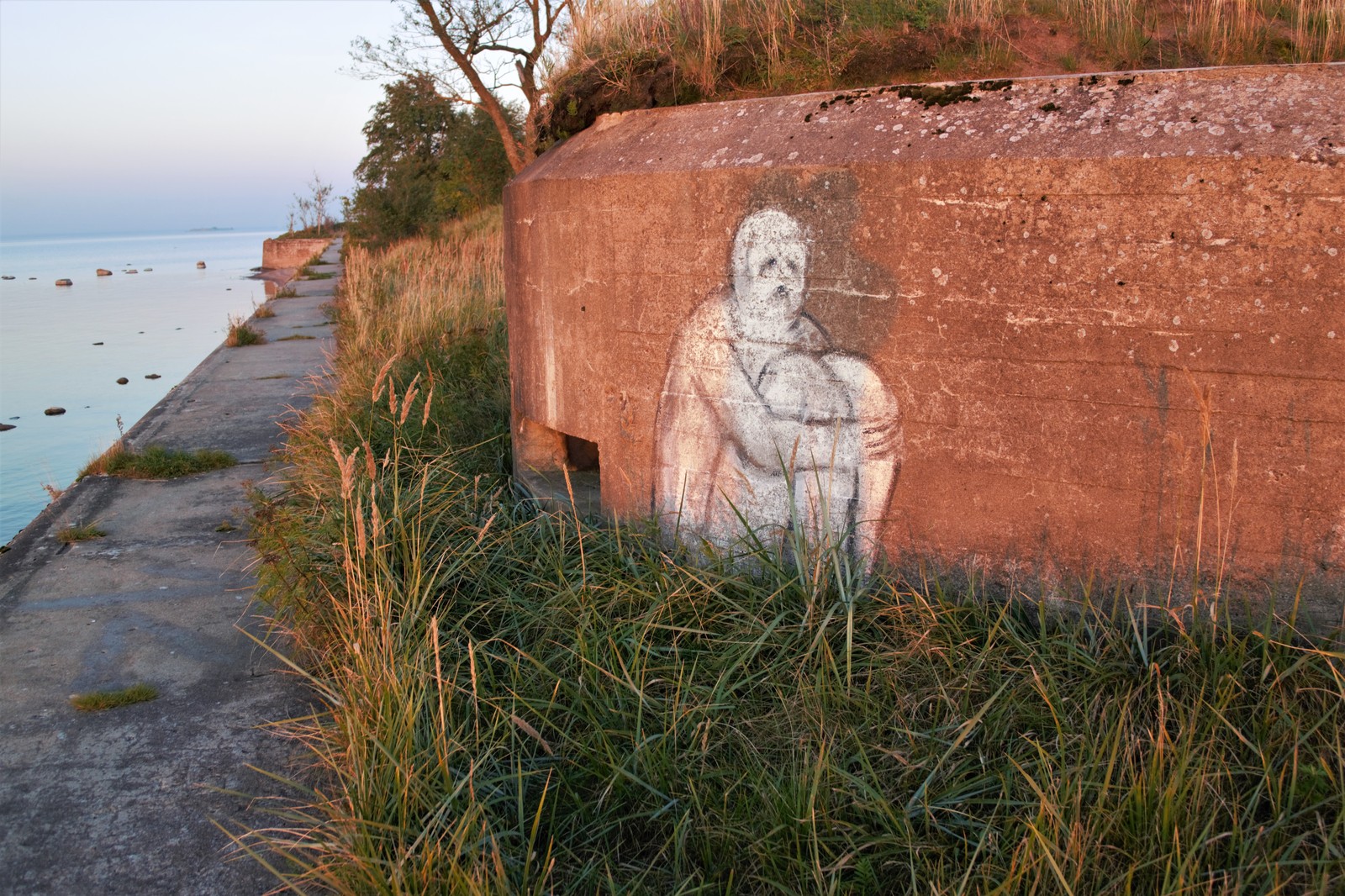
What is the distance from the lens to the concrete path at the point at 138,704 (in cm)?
249

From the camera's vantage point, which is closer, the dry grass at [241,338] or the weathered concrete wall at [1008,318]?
the weathered concrete wall at [1008,318]

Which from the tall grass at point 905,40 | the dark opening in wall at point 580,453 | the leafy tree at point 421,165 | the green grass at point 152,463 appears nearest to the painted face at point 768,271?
the tall grass at point 905,40

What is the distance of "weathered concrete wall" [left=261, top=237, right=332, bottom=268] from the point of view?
110 feet

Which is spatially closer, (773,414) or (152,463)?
(773,414)

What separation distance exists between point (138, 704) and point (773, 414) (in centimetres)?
234

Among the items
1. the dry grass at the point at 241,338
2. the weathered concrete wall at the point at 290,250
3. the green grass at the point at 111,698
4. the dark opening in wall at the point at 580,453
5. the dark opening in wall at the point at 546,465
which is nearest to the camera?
the green grass at the point at 111,698

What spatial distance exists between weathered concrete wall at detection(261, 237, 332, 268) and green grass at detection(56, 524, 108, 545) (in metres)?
29.8

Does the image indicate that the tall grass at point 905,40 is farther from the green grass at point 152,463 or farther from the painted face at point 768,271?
the green grass at point 152,463

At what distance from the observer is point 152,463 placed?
579 cm

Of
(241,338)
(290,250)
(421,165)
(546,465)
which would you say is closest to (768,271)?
(546,465)

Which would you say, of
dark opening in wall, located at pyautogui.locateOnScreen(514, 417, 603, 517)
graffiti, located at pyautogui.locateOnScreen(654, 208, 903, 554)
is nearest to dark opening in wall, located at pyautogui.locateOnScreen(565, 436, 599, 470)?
dark opening in wall, located at pyautogui.locateOnScreen(514, 417, 603, 517)

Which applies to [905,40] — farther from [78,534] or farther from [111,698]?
[78,534]

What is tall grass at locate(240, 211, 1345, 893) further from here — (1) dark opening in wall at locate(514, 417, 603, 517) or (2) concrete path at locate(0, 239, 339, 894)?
(1) dark opening in wall at locate(514, 417, 603, 517)

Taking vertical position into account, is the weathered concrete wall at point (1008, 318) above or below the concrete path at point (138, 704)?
above
